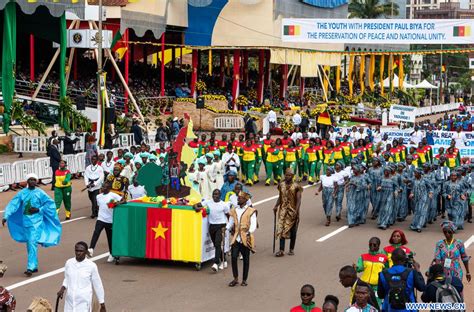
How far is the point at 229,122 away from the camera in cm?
4922

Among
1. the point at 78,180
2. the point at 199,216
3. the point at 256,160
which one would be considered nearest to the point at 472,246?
the point at 199,216

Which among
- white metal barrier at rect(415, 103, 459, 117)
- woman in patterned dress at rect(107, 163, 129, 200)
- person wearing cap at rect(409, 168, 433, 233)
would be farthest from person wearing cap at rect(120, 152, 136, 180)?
white metal barrier at rect(415, 103, 459, 117)

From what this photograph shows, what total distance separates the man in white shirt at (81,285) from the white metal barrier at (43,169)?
17.3m

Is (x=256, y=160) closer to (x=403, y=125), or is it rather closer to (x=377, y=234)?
(x=377, y=234)

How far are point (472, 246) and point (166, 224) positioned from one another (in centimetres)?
634

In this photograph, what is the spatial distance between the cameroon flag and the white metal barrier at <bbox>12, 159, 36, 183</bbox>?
1111 cm

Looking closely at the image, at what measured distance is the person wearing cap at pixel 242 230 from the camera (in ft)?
52.5

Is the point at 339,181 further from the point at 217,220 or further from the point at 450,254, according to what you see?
the point at 450,254

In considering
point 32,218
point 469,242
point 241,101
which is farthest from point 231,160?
point 241,101

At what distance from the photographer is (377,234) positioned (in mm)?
21672

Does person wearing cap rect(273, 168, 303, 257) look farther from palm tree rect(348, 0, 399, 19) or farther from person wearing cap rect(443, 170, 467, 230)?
palm tree rect(348, 0, 399, 19)

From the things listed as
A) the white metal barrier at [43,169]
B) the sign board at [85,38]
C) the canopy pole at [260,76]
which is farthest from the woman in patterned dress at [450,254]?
the canopy pole at [260,76]

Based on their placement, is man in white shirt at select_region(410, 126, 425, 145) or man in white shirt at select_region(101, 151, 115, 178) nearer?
man in white shirt at select_region(101, 151, 115, 178)

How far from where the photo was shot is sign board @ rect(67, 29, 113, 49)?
125ft
